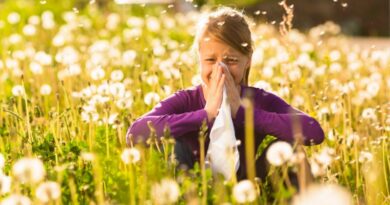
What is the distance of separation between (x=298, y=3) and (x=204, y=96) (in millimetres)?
13362

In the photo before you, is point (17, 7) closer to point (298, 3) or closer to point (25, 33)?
point (25, 33)

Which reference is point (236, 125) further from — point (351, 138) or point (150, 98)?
point (150, 98)

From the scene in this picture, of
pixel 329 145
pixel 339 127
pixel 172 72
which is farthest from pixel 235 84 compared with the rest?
pixel 172 72

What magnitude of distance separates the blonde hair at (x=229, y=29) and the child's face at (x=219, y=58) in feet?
0.08

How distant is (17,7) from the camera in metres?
10.5

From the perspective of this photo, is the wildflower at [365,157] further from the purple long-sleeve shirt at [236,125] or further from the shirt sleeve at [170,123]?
the shirt sleeve at [170,123]

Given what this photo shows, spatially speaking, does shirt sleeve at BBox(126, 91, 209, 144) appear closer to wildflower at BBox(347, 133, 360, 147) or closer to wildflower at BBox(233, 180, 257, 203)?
wildflower at BBox(347, 133, 360, 147)

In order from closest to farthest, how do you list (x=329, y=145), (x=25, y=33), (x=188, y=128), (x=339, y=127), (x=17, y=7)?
(x=188, y=128) → (x=329, y=145) → (x=339, y=127) → (x=25, y=33) → (x=17, y=7)

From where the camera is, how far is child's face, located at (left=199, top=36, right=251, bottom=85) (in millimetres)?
3551

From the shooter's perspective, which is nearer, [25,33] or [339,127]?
[339,127]

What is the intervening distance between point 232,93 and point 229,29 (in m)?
0.32

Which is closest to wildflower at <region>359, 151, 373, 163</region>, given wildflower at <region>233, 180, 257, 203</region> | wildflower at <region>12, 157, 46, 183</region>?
wildflower at <region>233, 180, 257, 203</region>

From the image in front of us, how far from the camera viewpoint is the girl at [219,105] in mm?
3451

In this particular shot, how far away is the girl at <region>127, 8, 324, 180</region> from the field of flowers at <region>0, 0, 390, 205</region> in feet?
0.35
